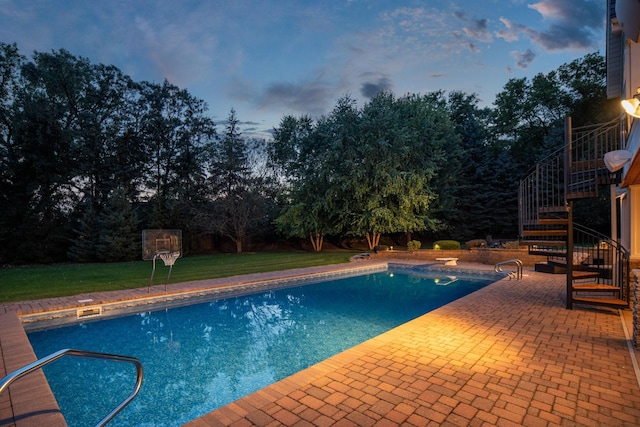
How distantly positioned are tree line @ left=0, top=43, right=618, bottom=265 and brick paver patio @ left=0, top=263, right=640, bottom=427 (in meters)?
12.6

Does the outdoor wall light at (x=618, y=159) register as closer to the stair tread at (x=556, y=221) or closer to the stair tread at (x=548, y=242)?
the stair tread at (x=556, y=221)

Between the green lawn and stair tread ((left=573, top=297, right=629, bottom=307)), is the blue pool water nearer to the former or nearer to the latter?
the green lawn

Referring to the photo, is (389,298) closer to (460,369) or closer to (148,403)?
(460,369)

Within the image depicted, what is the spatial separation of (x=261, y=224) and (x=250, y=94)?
7793 millimetres

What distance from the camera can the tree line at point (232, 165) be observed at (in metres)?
16.1

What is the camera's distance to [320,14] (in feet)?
38.2

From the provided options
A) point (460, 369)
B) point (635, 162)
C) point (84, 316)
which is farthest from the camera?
point (84, 316)

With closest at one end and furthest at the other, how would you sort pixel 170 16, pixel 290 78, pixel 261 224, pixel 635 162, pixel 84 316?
1. pixel 635 162
2. pixel 84 316
3. pixel 170 16
4. pixel 290 78
5. pixel 261 224

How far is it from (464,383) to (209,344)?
163 inches

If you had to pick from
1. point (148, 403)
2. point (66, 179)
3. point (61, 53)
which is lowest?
point (148, 403)

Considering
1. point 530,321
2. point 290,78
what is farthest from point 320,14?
point 530,321

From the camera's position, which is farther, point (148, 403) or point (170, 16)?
point (170, 16)

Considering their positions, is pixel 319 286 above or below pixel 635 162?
below

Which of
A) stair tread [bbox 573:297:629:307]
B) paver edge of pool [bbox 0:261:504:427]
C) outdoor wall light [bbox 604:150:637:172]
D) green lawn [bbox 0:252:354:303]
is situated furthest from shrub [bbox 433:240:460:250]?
outdoor wall light [bbox 604:150:637:172]
